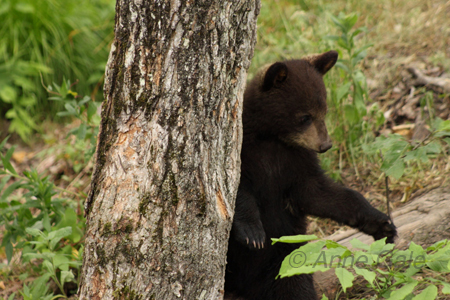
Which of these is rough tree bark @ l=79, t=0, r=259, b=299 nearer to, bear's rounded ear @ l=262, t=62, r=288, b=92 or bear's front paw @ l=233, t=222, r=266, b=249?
bear's front paw @ l=233, t=222, r=266, b=249

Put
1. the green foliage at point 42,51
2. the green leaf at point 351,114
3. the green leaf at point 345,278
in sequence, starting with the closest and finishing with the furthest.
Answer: the green leaf at point 345,278 < the green leaf at point 351,114 < the green foliage at point 42,51

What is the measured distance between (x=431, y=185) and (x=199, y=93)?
93.3 inches

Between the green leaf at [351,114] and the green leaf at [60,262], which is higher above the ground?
the green leaf at [351,114]

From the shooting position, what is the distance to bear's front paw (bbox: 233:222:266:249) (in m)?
2.49

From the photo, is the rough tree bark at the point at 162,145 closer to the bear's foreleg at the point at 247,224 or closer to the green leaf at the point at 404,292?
the bear's foreleg at the point at 247,224

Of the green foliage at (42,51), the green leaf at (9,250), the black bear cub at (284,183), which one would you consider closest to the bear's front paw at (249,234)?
the black bear cub at (284,183)

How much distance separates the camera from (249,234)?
2523 millimetres

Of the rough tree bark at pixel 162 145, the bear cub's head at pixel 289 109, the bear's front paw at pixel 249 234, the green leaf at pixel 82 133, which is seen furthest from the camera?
the green leaf at pixel 82 133

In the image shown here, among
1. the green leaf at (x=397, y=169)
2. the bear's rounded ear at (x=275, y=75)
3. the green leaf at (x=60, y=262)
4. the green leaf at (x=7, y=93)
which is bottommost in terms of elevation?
the green leaf at (x=60, y=262)

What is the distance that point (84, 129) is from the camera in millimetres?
3316

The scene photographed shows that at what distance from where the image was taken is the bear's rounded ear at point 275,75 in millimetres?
2781

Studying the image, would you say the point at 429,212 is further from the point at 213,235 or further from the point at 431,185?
the point at 213,235

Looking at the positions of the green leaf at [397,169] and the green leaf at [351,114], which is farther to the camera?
the green leaf at [351,114]

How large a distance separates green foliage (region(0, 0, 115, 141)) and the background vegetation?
1cm
